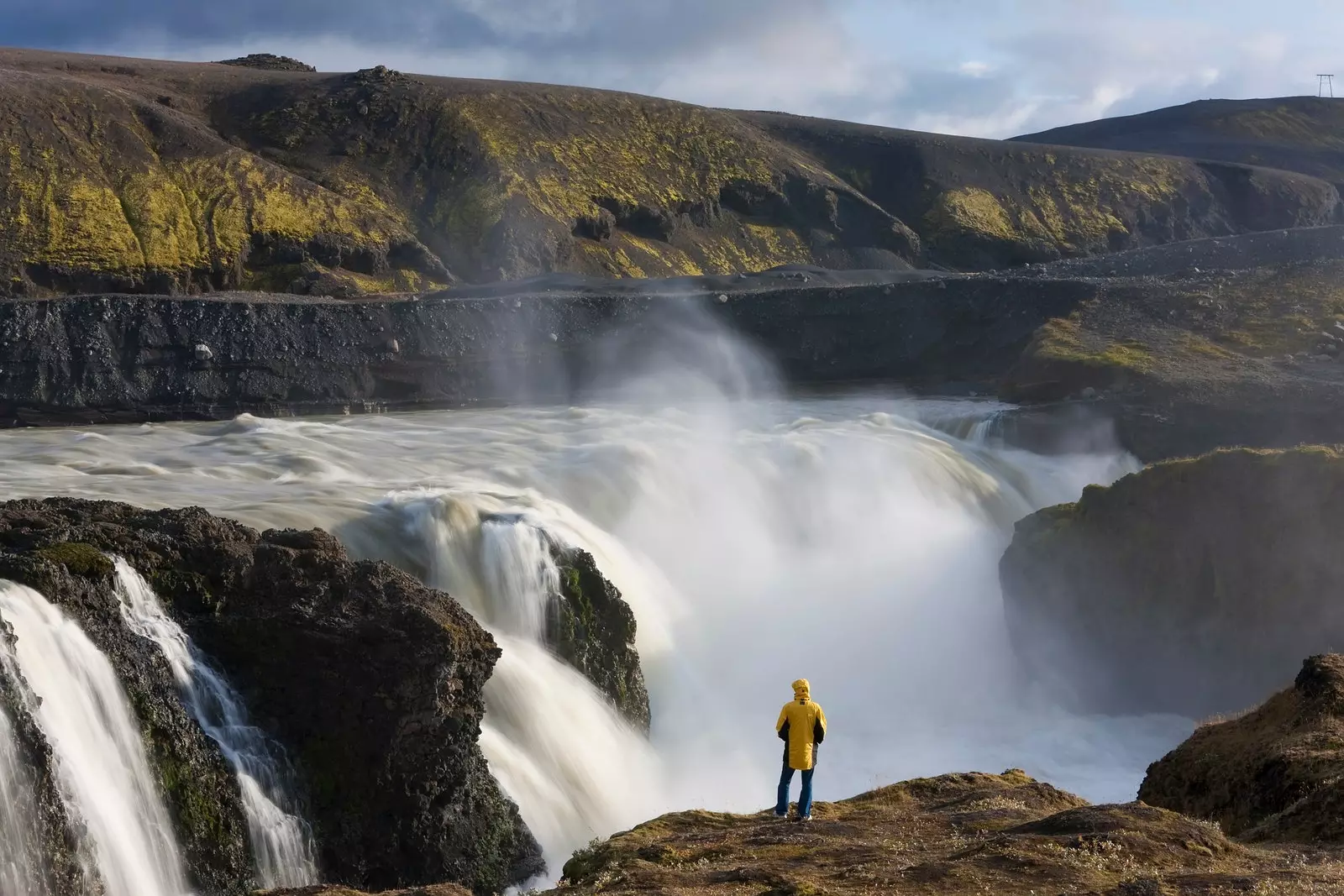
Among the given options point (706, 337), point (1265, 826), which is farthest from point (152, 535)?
point (706, 337)

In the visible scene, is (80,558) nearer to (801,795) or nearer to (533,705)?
(533,705)

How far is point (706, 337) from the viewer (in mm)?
55875

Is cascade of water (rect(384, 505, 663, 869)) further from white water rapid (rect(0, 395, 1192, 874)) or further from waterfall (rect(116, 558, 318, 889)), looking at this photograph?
waterfall (rect(116, 558, 318, 889))

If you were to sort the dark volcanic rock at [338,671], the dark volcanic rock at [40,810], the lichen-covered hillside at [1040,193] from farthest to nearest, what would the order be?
1. the lichen-covered hillside at [1040,193]
2. the dark volcanic rock at [338,671]
3. the dark volcanic rock at [40,810]

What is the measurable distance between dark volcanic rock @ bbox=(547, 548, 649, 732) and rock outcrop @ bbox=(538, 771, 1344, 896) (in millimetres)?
8529

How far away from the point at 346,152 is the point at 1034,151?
52721mm

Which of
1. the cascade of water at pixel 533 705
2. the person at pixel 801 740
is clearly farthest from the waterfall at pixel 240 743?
the person at pixel 801 740

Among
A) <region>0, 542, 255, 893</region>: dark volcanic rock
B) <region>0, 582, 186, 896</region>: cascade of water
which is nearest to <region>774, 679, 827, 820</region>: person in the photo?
<region>0, 542, 255, 893</region>: dark volcanic rock

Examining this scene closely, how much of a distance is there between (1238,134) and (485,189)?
300 feet

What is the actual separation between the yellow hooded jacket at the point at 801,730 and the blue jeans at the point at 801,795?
0.30ft

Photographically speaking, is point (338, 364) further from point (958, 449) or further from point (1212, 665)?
point (1212, 665)

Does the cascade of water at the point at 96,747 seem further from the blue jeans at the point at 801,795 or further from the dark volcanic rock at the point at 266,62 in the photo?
the dark volcanic rock at the point at 266,62

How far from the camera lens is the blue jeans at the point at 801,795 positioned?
14906mm

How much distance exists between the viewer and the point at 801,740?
15.1 m
